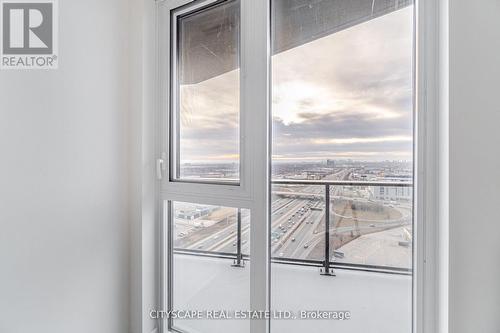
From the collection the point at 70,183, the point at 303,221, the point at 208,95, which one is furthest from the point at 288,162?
the point at 70,183

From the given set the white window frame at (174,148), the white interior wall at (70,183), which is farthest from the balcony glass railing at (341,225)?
the white interior wall at (70,183)

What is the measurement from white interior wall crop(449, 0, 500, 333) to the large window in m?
0.18

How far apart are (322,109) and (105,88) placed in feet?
3.94

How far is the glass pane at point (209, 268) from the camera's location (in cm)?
134

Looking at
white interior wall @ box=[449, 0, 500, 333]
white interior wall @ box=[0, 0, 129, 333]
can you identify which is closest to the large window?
white interior wall @ box=[449, 0, 500, 333]

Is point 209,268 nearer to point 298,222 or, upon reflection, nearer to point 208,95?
point 298,222

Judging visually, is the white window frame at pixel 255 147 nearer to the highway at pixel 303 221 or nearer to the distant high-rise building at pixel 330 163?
the highway at pixel 303 221

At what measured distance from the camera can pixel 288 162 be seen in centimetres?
117

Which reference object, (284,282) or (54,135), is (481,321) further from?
(54,135)

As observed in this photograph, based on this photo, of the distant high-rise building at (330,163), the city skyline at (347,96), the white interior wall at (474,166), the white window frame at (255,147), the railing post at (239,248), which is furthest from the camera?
the railing post at (239,248)
